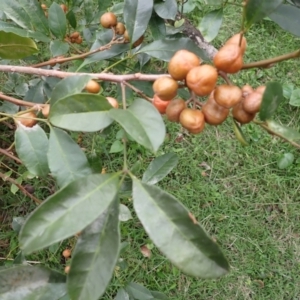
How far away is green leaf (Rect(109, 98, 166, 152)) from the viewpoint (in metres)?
0.68

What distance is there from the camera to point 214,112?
720mm

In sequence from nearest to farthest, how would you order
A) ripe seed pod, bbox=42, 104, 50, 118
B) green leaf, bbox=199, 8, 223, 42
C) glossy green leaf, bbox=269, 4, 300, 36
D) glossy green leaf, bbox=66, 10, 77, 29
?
ripe seed pod, bbox=42, 104, 50, 118 < glossy green leaf, bbox=269, 4, 300, 36 < green leaf, bbox=199, 8, 223, 42 < glossy green leaf, bbox=66, 10, 77, 29

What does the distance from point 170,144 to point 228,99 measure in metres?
1.55

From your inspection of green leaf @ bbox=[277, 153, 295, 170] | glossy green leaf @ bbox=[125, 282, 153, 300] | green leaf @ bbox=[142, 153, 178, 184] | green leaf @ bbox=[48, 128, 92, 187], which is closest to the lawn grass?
green leaf @ bbox=[277, 153, 295, 170]

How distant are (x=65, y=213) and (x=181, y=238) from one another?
0.17 metres

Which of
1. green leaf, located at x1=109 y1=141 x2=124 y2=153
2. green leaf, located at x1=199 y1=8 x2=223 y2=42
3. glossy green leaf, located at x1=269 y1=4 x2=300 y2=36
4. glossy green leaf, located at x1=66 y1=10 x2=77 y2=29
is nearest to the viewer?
glossy green leaf, located at x1=269 y1=4 x2=300 y2=36

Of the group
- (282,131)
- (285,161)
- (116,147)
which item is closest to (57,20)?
(282,131)

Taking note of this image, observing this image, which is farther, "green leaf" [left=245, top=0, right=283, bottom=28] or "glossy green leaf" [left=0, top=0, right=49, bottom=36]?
"glossy green leaf" [left=0, top=0, right=49, bottom=36]

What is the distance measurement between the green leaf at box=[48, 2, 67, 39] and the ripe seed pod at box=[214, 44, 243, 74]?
0.62m

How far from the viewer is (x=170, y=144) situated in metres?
2.22

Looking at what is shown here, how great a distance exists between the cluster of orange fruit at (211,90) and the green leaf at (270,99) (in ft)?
0.04

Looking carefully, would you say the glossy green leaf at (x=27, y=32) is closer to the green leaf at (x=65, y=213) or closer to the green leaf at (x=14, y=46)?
the green leaf at (x=14, y=46)

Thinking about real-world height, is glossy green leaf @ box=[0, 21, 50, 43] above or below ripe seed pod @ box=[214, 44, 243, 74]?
below

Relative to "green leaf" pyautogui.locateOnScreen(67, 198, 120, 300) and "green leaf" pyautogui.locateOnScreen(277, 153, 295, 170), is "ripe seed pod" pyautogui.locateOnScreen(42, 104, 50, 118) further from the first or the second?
"green leaf" pyautogui.locateOnScreen(277, 153, 295, 170)
